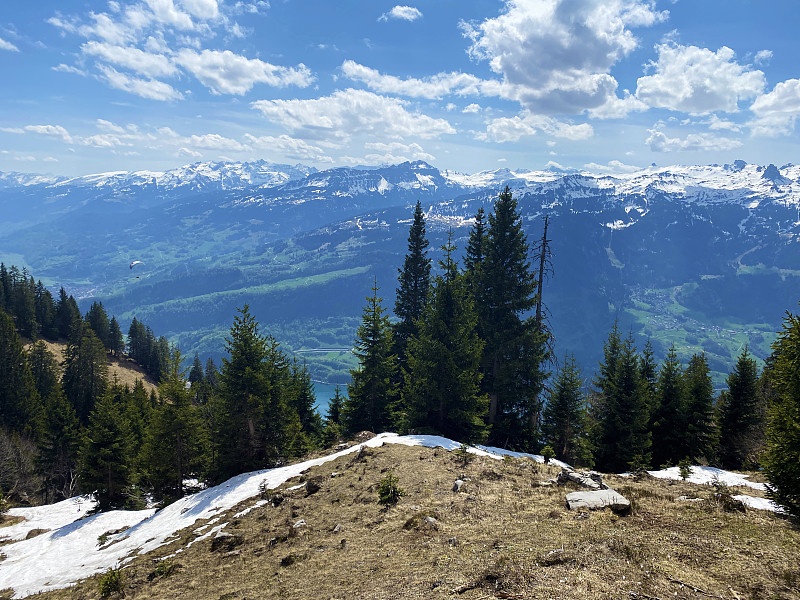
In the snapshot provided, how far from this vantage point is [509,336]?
33.4 m

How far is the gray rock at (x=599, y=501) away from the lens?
36.7ft

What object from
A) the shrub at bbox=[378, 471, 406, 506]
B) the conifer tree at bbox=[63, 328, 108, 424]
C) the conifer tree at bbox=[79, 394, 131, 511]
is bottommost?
the conifer tree at bbox=[63, 328, 108, 424]

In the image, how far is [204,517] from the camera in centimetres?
2077

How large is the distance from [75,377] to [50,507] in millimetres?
51056

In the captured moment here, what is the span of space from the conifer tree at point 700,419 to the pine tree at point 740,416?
3.46 feet

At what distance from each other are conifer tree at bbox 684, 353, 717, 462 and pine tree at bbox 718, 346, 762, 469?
1056 millimetres

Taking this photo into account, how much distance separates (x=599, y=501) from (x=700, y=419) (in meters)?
20.8

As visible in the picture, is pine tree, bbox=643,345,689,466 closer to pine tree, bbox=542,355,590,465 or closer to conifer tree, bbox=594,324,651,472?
conifer tree, bbox=594,324,651,472

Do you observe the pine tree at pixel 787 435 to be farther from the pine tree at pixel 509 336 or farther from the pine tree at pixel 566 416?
the pine tree at pixel 509 336

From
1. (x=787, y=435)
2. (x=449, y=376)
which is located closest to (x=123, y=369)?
(x=449, y=376)

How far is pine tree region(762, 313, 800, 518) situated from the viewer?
10.4 metres

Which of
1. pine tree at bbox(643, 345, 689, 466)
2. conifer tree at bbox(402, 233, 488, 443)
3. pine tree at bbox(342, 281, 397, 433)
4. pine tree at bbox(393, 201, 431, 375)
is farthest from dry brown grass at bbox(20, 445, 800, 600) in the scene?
pine tree at bbox(393, 201, 431, 375)

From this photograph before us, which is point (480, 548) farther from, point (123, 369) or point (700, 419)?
point (123, 369)

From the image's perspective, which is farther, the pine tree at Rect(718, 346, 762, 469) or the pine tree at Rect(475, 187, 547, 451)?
the pine tree at Rect(475, 187, 547, 451)
